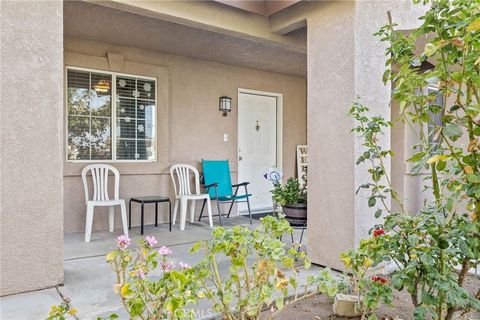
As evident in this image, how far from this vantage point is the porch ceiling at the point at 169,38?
3645mm

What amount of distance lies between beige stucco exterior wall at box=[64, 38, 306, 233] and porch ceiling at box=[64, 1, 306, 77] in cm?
16

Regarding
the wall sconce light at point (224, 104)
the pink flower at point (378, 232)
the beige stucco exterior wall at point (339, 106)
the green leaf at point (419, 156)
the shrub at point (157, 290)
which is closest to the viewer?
the shrub at point (157, 290)

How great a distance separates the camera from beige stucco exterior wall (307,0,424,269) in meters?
2.85

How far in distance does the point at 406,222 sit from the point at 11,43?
256cm

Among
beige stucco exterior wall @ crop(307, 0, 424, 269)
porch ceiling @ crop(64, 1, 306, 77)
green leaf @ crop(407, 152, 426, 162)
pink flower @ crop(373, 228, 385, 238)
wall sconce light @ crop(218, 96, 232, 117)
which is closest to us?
green leaf @ crop(407, 152, 426, 162)

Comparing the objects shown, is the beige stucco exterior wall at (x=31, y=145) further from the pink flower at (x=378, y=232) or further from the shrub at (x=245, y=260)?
the pink flower at (x=378, y=232)

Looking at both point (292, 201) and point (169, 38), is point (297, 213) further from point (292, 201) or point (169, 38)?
point (169, 38)

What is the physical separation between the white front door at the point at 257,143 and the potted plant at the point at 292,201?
2.43m

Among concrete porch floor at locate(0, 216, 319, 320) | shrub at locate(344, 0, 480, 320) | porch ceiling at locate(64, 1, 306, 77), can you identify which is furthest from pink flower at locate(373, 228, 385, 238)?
porch ceiling at locate(64, 1, 306, 77)

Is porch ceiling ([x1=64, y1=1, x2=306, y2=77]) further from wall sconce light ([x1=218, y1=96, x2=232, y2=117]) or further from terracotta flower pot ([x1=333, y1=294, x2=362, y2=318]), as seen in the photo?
terracotta flower pot ([x1=333, y1=294, x2=362, y2=318])

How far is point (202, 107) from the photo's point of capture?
210 inches

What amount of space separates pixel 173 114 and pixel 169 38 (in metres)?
1.12

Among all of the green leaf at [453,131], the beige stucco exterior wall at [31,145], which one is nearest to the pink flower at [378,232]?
the green leaf at [453,131]

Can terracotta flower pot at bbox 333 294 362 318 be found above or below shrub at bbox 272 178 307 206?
below
